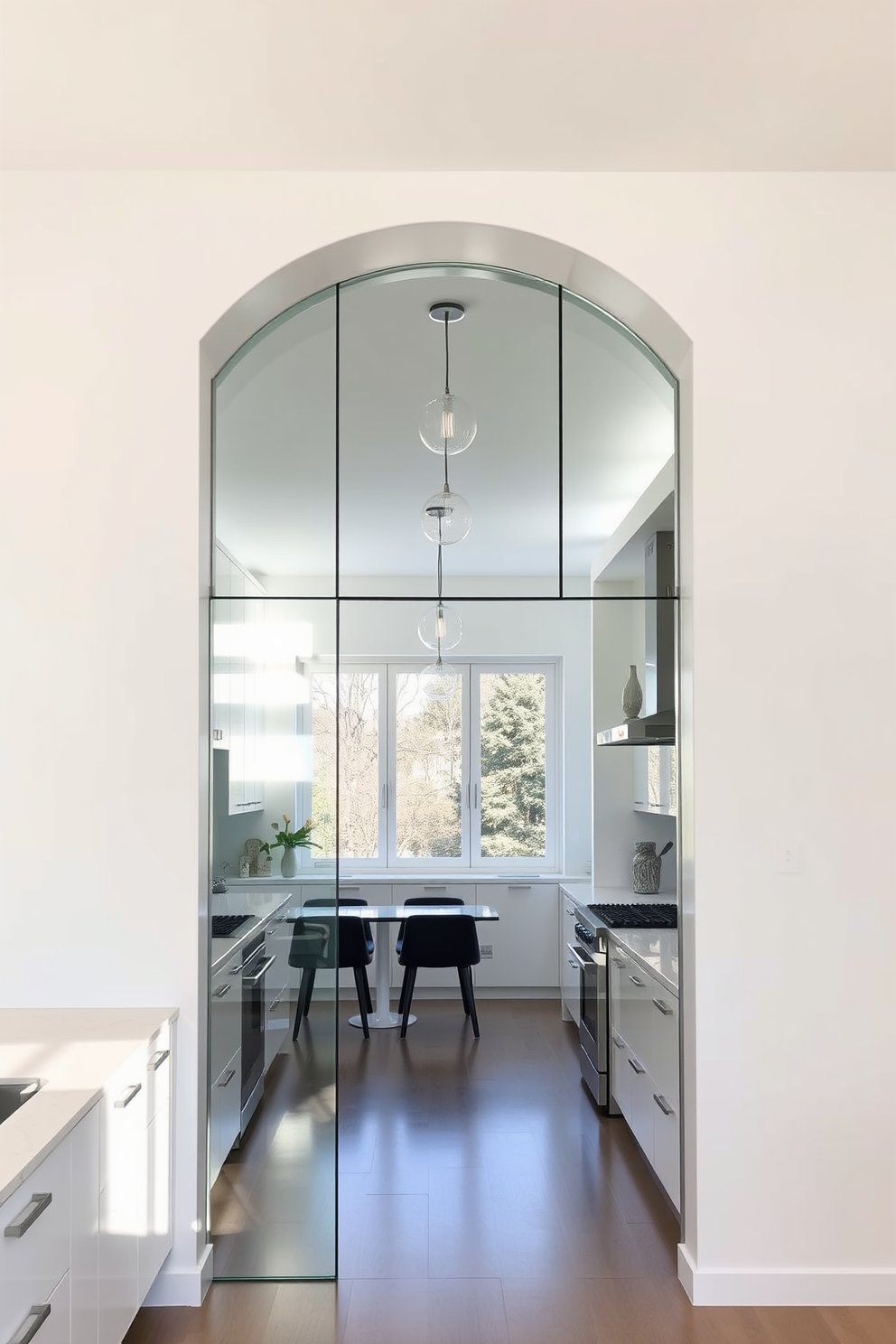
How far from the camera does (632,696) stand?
4.78 metres

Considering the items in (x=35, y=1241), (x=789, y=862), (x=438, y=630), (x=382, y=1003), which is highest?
(x=438, y=630)

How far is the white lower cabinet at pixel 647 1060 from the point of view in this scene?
3.46m

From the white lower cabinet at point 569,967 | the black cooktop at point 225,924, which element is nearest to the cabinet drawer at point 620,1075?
the white lower cabinet at point 569,967

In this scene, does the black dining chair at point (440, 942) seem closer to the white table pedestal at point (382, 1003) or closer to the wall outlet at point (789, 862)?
the white table pedestal at point (382, 1003)

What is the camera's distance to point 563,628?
7.90 meters

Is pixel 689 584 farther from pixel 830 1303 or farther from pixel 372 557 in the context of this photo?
pixel 830 1303

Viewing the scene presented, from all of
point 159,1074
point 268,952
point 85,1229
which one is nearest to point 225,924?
point 268,952

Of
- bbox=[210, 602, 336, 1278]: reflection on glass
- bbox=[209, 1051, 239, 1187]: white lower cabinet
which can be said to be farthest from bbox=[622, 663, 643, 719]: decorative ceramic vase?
bbox=[209, 1051, 239, 1187]: white lower cabinet

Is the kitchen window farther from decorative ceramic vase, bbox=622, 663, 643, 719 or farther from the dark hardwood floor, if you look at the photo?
the dark hardwood floor

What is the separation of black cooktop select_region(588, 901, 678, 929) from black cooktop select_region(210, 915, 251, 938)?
2.07 metres

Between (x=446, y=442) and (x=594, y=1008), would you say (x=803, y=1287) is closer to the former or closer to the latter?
(x=594, y=1008)

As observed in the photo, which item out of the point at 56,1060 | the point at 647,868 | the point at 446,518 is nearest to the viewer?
the point at 56,1060

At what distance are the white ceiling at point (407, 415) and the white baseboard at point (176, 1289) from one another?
1.91 m

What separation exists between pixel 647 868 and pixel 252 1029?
3093 mm
